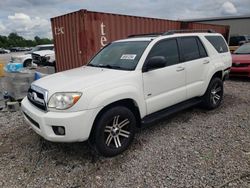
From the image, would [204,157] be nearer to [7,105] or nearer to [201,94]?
[201,94]

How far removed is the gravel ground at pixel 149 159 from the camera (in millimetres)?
2785

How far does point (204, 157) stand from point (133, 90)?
4.54 ft

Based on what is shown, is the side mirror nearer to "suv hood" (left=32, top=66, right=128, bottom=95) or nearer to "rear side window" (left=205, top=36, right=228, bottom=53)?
"suv hood" (left=32, top=66, right=128, bottom=95)

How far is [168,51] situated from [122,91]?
140cm

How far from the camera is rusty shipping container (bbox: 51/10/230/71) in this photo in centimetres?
696

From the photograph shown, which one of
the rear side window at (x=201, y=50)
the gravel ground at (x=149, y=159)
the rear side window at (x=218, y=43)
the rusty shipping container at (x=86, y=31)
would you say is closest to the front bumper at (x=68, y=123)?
the gravel ground at (x=149, y=159)

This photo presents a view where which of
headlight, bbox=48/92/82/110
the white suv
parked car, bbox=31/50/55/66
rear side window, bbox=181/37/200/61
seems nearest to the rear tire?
the white suv

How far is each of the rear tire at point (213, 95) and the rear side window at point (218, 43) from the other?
71 centimetres

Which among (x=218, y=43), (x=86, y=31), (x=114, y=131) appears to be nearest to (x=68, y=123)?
(x=114, y=131)

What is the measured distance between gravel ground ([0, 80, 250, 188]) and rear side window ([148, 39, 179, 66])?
126 cm

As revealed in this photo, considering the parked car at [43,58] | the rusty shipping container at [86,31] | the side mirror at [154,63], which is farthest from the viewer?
the parked car at [43,58]

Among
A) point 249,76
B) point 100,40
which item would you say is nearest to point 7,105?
point 100,40

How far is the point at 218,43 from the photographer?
17.4 feet

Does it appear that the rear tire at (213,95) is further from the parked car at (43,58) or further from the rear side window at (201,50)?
the parked car at (43,58)
